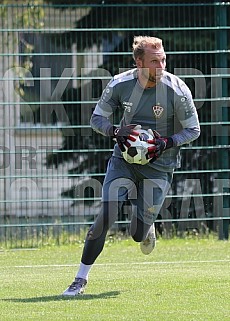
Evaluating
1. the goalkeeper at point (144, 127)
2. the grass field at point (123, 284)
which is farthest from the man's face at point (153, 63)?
the grass field at point (123, 284)

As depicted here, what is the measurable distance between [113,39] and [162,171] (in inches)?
202

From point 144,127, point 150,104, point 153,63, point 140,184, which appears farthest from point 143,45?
point 140,184

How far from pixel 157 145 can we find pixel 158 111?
349 millimetres

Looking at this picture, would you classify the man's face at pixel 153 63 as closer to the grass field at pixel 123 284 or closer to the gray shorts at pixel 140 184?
the gray shorts at pixel 140 184

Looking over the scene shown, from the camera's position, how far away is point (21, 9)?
13422 mm

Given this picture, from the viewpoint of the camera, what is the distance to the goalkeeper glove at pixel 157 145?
312 inches

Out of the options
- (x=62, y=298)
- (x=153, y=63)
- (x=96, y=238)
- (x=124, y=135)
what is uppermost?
(x=153, y=63)

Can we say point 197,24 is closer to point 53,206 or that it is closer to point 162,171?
point 53,206

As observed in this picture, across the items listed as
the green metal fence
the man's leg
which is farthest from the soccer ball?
the green metal fence

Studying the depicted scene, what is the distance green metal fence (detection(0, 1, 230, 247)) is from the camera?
1252cm

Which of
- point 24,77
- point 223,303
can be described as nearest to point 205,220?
point 24,77

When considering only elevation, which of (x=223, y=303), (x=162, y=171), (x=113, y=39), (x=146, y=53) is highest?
(x=113, y=39)

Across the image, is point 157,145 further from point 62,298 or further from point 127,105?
point 62,298

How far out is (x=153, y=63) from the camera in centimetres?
796
